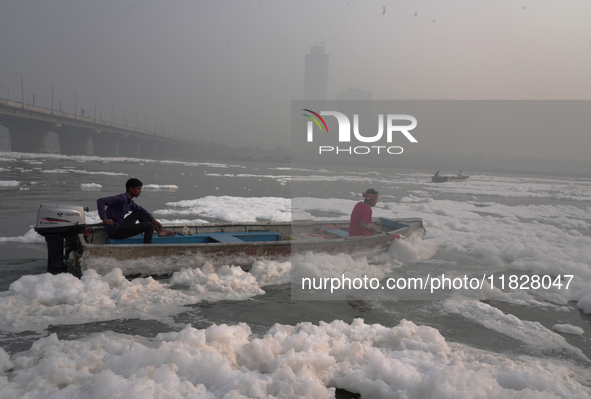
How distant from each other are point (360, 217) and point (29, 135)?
75412 mm

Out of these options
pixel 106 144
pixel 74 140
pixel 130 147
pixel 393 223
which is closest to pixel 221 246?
pixel 393 223

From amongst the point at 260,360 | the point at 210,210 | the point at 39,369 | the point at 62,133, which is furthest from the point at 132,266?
the point at 62,133

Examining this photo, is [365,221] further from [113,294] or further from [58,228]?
[58,228]

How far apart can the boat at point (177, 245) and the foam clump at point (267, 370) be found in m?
2.49

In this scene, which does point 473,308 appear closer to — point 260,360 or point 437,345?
point 437,345

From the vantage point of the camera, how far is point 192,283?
7086 millimetres

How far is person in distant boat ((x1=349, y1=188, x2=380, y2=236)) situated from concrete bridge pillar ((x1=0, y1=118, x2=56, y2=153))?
71.7m

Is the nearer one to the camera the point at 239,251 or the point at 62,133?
the point at 239,251

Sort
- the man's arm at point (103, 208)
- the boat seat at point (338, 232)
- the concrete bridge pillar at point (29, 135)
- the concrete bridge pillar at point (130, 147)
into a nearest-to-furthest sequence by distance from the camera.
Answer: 1. the man's arm at point (103, 208)
2. the boat seat at point (338, 232)
3. the concrete bridge pillar at point (29, 135)
4. the concrete bridge pillar at point (130, 147)

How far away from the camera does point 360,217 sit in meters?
9.21

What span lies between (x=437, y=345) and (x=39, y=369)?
4.29 metres

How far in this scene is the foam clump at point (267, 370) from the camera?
3709 mm

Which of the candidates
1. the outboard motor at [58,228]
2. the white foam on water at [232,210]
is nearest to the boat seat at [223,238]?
the outboard motor at [58,228]

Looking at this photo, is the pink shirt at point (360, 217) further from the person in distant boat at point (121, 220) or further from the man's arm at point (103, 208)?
the man's arm at point (103, 208)
